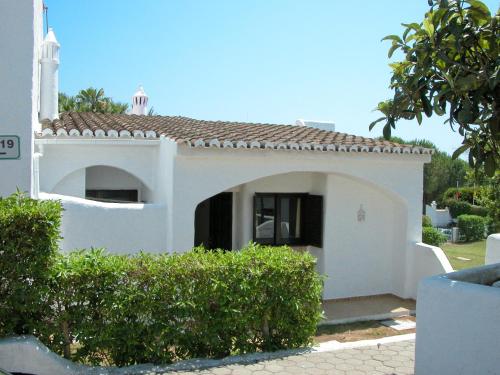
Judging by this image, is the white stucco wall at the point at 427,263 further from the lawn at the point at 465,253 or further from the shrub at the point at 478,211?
the shrub at the point at 478,211

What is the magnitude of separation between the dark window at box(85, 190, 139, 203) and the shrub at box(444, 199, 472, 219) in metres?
30.0

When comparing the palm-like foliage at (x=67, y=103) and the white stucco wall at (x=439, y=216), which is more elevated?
the palm-like foliage at (x=67, y=103)

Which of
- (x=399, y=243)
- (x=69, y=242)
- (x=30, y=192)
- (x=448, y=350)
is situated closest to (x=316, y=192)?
(x=399, y=243)

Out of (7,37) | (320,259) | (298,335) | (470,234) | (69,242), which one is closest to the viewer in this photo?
(298,335)

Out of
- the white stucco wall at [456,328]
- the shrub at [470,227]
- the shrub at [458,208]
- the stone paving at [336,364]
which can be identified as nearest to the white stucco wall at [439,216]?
the shrub at [458,208]

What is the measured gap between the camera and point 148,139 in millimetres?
12445

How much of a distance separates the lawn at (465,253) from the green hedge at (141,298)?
48.9 feet

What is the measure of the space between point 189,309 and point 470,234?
28.9 meters

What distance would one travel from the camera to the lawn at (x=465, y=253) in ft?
71.0

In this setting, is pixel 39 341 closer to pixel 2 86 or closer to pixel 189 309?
pixel 189 309

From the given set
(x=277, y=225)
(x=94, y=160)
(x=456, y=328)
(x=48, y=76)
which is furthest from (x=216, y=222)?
(x=456, y=328)

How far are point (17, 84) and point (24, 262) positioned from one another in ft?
11.0

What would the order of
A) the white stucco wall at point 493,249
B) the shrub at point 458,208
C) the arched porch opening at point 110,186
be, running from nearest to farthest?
the white stucco wall at point 493,249 → the arched porch opening at point 110,186 → the shrub at point 458,208

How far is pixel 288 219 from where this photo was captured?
14016mm
